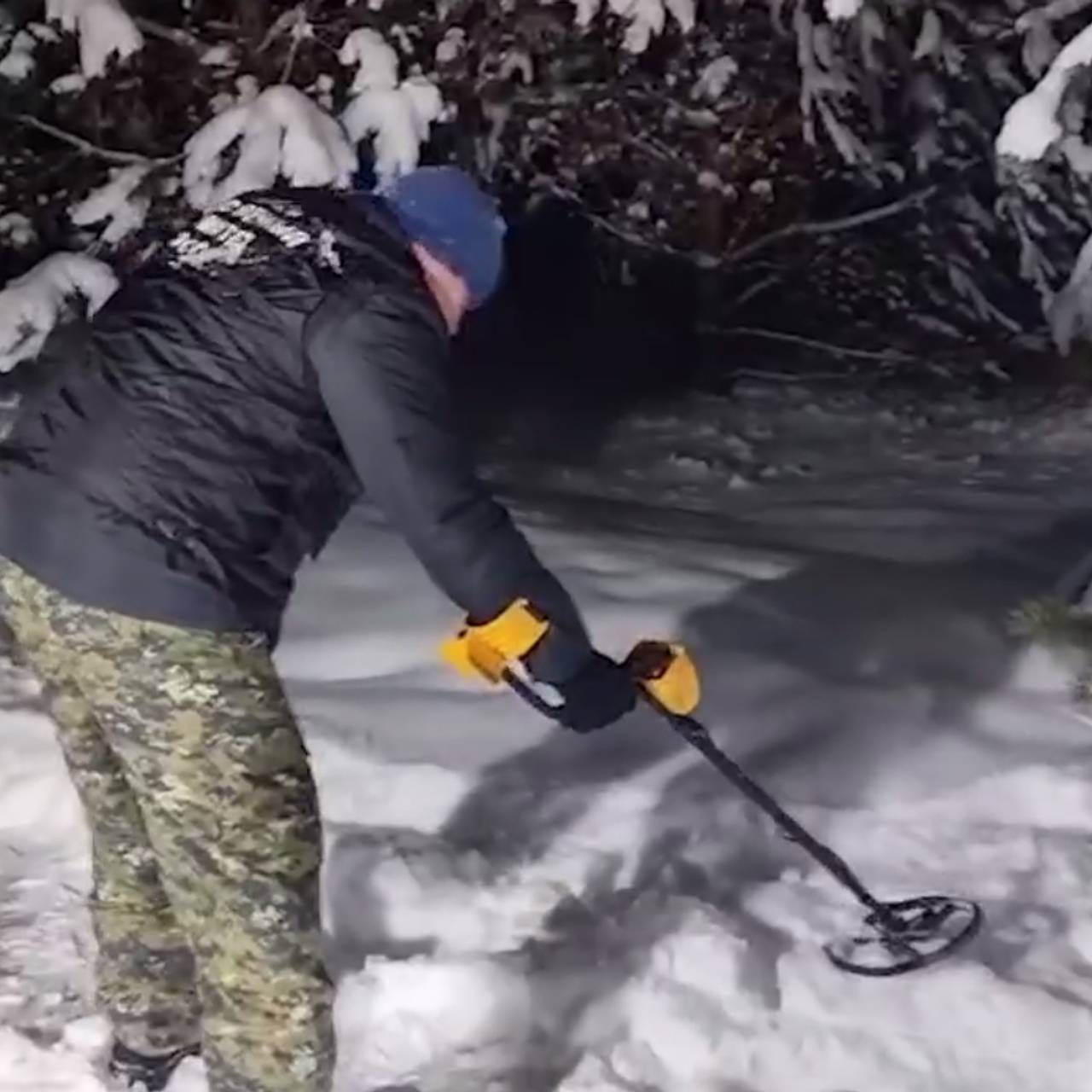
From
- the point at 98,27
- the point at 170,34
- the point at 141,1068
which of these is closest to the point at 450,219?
the point at 141,1068

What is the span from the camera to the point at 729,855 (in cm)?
470

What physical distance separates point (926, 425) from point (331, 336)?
451 inches

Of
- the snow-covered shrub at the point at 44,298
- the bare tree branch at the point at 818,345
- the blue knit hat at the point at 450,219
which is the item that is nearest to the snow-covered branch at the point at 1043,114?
the blue knit hat at the point at 450,219

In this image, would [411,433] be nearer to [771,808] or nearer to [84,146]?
[771,808]

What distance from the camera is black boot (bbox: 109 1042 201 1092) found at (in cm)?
385

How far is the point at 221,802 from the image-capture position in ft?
11.0

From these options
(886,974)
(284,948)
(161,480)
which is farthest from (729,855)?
(161,480)

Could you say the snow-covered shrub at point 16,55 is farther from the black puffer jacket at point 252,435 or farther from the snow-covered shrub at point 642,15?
the black puffer jacket at point 252,435

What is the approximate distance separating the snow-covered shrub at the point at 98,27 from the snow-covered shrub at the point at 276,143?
1.48 ft

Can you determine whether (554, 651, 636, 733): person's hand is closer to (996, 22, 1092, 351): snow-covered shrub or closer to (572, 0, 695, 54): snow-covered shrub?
(996, 22, 1092, 351): snow-covered shrub

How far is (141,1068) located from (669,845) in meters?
1.39

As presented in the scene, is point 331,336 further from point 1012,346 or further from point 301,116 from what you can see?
point 1012,346

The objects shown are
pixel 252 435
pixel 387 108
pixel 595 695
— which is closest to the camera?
pixel 252 435

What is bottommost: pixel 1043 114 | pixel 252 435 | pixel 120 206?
pixel 120 206
